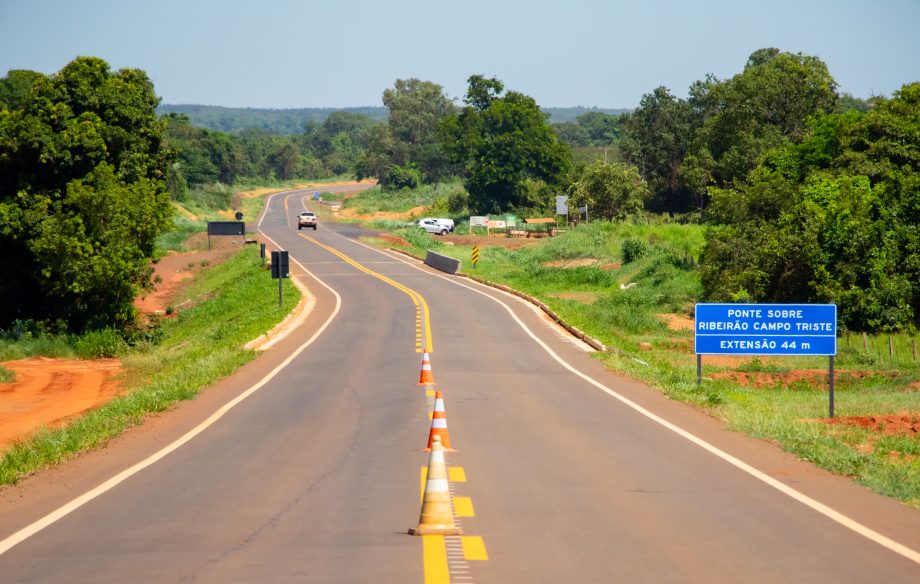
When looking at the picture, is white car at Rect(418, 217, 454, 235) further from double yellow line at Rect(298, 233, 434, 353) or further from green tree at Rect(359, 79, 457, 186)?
green tree at Rect(359, 79, 457, 186)

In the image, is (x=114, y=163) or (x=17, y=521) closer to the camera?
(x=17, y=521)

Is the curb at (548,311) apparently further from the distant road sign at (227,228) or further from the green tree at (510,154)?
the green tree at (510,154)

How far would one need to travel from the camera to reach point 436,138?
170 m

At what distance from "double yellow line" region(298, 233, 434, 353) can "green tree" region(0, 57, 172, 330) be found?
1132 centimetres

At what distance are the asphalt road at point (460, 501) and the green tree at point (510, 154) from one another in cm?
8972

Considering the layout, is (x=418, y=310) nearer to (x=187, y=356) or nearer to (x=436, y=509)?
(x=187, y=356)

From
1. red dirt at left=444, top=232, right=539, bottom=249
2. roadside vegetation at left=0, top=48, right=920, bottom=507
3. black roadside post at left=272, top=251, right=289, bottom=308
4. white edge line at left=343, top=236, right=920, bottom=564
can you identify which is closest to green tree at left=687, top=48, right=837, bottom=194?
roadside vegetation at left=0, top=48, right=920, bottom=507

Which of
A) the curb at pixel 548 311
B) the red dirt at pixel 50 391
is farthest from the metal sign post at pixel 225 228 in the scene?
the red dirt at pixel 50 391

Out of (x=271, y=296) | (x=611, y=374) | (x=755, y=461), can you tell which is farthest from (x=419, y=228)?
(x=755, y=461)

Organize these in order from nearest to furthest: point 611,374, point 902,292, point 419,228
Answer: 1. point 611,374
2. point 902,292
3. point 419,228

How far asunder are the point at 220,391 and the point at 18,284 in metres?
25.1

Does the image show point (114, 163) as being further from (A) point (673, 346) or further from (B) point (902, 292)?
(B) point (902, 292)

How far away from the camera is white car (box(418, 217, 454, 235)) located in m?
99.1

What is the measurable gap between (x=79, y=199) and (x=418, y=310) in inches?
535
